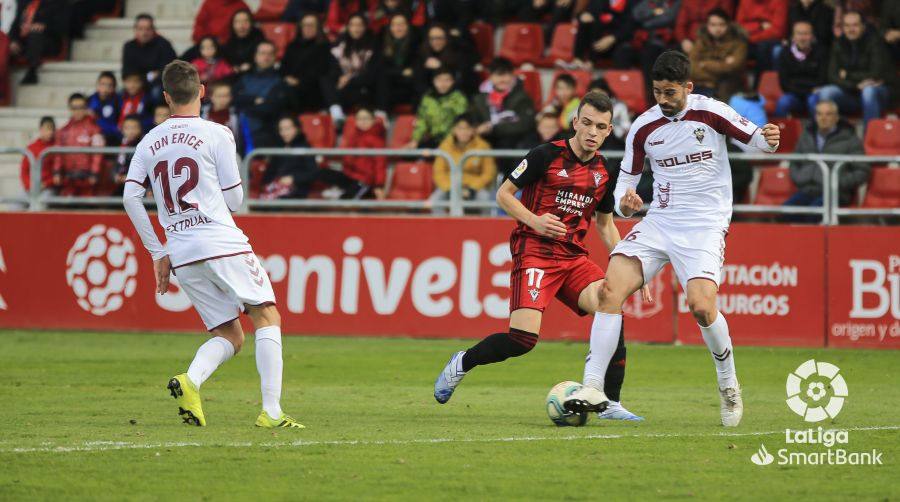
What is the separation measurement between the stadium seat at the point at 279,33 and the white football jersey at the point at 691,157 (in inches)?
487

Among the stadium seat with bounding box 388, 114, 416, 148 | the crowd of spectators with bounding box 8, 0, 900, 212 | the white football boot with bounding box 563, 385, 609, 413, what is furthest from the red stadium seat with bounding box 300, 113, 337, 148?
the white football boot with bounding box 563, 385, 609, 413

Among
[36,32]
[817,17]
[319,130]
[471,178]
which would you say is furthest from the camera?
[36,32]

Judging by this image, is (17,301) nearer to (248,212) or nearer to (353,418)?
(248,212)

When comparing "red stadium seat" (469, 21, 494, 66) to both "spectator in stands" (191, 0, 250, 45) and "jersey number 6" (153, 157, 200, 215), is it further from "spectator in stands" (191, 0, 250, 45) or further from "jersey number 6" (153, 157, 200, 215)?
"jersey number 6" (153, 157, 200, 215)

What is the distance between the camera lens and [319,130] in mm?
18422

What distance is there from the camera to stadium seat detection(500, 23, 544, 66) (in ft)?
64.5

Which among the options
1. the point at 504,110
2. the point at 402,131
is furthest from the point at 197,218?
the point at 402,131

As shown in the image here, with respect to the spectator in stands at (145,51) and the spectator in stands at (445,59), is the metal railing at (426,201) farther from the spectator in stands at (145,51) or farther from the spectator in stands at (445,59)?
the spectator in stands at (145,51)

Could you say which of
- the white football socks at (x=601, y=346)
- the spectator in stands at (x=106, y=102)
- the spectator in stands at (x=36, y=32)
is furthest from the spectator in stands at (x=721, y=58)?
the spectator in stands at (x=36, y=32)

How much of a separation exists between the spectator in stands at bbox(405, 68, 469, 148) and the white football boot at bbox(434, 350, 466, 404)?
8.18 metres

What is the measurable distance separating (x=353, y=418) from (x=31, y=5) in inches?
596

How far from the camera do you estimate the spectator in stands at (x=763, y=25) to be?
1822 cm

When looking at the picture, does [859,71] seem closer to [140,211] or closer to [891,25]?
[891,25]

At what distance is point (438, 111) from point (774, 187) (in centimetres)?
434
